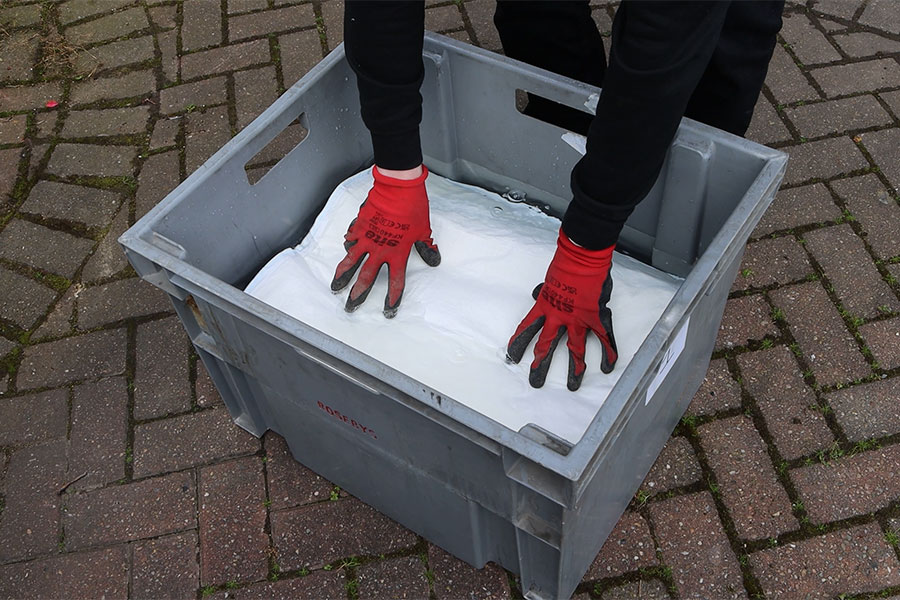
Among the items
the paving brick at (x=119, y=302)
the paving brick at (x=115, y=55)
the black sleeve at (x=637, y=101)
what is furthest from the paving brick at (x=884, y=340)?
the paving brick at (x=115, y=55)

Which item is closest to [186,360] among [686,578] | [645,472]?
[645,472]

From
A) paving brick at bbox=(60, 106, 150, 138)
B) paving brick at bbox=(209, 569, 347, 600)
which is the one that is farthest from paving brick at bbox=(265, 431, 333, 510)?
paving brick at bbox=(60, 106, 150, 138)

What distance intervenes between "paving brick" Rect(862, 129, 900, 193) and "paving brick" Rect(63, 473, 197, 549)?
2.19 m

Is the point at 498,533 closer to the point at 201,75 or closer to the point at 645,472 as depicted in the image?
the point at 645,472

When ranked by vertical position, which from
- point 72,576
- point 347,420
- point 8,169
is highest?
point 347,420

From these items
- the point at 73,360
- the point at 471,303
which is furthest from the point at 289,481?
the point at 73,360

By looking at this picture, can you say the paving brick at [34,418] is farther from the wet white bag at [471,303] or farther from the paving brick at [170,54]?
the paving brick at [170,54]

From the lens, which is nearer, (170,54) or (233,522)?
(233,522)

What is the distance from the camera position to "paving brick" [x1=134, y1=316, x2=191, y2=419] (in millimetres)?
2111

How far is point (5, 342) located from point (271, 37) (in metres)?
1.44

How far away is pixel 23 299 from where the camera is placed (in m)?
2.34

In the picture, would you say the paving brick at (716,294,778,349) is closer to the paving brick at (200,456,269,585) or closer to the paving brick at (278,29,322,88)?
the paving brick at (200,456,269,585)

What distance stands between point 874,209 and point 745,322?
23.0 inches

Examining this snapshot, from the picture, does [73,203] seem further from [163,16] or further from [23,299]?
[163,16]
